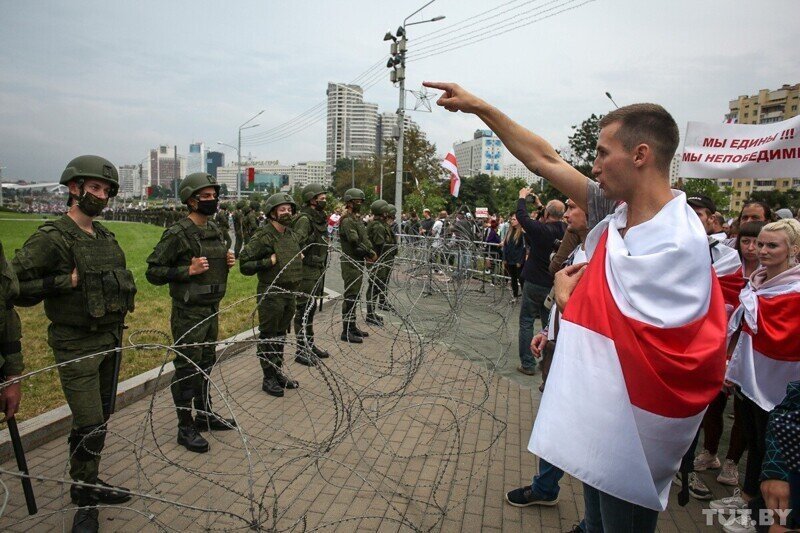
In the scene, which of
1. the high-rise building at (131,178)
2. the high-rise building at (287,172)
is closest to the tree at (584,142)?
the high-rise building at (287,172)

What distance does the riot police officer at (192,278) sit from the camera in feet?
15.4

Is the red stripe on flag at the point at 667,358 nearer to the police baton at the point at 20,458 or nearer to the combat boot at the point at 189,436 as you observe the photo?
the police baton at the point at 20,458

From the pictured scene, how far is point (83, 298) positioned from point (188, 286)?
1174mm

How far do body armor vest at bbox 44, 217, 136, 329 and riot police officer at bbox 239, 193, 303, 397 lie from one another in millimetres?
2181

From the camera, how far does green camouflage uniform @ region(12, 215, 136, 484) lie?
3457mm

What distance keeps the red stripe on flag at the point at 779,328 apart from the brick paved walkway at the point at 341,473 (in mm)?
1462

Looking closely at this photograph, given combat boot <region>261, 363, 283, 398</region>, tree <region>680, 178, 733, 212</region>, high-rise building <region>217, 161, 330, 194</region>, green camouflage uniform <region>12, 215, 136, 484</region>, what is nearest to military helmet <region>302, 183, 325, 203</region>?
combat boot <region>261, 363, 283, 398</region>

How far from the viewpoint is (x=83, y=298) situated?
143 inches

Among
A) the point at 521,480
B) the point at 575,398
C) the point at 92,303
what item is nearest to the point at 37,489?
the point at 92,303

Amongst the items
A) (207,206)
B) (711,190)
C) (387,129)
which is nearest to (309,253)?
A: (207,206)

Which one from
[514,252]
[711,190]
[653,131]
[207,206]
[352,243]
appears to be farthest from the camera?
[711,190]

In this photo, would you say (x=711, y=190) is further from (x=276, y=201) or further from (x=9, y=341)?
(x=9, y=341)

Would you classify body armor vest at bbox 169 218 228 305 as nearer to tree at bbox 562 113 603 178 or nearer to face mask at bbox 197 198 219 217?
face mask at bbox 197 198 219 217

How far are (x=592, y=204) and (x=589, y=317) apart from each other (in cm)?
87
